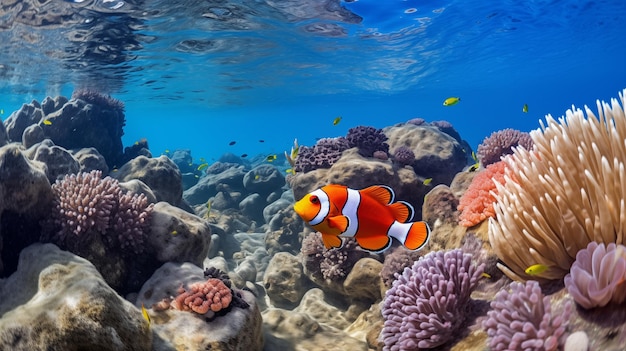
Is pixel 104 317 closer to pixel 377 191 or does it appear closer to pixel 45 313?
pixel 45 313

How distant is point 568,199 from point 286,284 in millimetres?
6126

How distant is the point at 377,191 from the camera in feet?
9.91

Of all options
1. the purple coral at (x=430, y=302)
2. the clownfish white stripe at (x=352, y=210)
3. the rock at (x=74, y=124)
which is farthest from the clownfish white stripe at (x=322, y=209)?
the rock at (x=74, y=124)

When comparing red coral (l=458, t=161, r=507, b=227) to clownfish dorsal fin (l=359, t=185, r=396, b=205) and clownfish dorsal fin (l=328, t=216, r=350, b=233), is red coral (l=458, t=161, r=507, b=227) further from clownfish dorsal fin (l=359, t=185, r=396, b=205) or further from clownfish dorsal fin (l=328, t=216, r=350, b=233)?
clownfish dorsal fin (l=328, t=216, r=350, b=233)

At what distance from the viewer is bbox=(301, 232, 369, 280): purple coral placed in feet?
23.0

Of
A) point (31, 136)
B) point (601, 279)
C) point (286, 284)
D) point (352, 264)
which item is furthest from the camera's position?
point (31, 136)

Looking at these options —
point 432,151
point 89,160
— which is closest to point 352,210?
point 432,151

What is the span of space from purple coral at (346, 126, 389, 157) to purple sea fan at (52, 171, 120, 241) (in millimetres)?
5734

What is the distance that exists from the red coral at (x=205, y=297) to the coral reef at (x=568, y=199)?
9.85 feet

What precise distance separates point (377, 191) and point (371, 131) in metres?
6.77

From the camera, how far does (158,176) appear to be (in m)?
9.52

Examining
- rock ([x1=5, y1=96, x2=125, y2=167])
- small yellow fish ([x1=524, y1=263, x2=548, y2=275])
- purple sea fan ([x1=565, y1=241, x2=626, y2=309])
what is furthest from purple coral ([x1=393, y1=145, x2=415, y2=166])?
rock ([x1=5, y1=96, x2=125, y2=167])

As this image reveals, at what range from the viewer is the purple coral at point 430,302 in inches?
117

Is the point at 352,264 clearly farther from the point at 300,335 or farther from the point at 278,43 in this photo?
the point at 278,43
